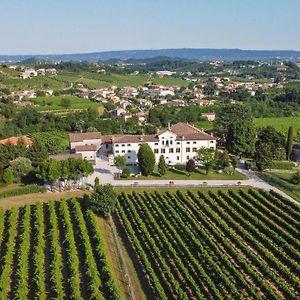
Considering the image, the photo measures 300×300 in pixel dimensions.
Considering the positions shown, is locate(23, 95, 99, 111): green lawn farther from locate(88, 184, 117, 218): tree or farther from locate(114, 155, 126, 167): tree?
locate(88, 184, 117, 218): tree

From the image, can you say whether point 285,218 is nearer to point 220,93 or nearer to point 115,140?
point 115,140

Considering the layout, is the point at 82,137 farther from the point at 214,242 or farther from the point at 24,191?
the point at 214,242

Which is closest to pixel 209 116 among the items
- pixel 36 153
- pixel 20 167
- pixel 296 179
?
pixel 296 179

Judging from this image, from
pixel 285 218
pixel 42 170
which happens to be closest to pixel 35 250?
pixel 42 170

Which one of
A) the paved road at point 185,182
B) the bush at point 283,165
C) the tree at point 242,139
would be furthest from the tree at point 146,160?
the bush at point 283,165

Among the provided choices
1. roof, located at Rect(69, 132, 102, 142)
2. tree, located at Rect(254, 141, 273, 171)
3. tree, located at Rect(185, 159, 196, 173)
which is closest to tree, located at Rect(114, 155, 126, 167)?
tree, located at Rect(185, 159, 196, 173)
